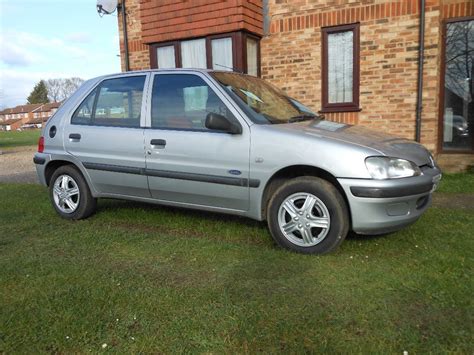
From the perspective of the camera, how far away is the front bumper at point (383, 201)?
358 centimetres

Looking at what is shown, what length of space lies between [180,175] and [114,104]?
51.3 inches

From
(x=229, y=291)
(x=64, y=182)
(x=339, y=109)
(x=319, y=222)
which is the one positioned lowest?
(x=229, y=291)

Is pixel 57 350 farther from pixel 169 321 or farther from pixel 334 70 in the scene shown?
pixel 334 70

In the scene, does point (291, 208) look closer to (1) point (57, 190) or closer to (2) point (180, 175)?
(2) point (180, 175)

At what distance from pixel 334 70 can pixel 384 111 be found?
128 centimetres

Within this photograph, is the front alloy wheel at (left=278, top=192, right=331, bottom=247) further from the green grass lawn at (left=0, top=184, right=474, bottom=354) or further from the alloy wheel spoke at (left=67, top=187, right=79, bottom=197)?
the alloy wheel spoke at (left=67, top=187, right=79, bottom=197)

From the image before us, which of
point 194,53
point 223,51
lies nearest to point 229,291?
point 223,51

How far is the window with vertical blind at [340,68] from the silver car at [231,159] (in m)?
3.74

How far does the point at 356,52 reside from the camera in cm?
823

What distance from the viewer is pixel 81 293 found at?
3199 millimetres

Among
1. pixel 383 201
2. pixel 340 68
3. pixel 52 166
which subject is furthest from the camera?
pixel 340 68

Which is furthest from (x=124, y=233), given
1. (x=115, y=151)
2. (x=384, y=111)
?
(x=384, y=111)

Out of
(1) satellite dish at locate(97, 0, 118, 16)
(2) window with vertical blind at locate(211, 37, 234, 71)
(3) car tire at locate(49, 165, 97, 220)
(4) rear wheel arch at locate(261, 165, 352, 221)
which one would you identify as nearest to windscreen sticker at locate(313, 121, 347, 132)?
(4) rear wheel arch at locate(261, 165, 352, 221)

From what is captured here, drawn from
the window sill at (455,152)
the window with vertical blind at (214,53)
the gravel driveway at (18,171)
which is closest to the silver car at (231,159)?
the window with vertical blind at (214,53)
